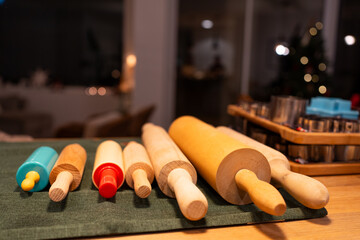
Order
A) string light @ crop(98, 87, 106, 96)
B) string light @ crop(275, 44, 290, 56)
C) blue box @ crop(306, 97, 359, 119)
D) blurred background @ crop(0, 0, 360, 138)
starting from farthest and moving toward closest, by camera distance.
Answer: string light @ crop(98, 87, 106, 96) → blurred background @ crop(0, 0, 360, 138) → string light @ crop(275, 44, 290, 56) → blue box @ crop(306, 97, 359, 119)

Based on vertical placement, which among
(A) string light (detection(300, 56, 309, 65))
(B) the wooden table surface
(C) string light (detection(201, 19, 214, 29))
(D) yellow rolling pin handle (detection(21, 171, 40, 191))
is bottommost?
(B) the wooden table surface

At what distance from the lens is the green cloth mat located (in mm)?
544

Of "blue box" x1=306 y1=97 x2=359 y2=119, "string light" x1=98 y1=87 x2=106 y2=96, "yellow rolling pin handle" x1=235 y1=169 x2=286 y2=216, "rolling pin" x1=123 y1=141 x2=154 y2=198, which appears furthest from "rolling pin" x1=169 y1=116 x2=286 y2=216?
"string light" x1=98 y1=87 x2=106 y2=96

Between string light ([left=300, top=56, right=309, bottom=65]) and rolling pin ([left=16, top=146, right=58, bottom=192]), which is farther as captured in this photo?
string light ([left=300, top=56, right=309, bottom=65])

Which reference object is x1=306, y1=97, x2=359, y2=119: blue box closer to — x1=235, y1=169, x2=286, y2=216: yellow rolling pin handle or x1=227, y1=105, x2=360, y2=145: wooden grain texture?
x1=227, y1=105, x2=360, y2=145: wooden grain texture

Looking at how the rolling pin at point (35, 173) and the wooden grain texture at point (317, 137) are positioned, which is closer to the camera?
the rolling pin at point (35, 173)

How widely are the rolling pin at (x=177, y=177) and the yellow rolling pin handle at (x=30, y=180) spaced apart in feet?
0.74

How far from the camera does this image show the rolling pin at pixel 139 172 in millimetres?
623

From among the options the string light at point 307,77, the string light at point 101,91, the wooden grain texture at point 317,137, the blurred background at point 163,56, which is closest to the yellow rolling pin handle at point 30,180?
the wooden grain texture at point 317,137

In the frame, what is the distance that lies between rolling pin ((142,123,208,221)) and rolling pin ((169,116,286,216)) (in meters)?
0.04

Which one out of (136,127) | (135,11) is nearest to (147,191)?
(136,127)

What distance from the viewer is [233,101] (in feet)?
17.8

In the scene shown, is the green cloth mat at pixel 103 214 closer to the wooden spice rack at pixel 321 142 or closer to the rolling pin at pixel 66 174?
the rolling pin at pixel 66 174

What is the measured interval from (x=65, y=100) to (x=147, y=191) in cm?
477
